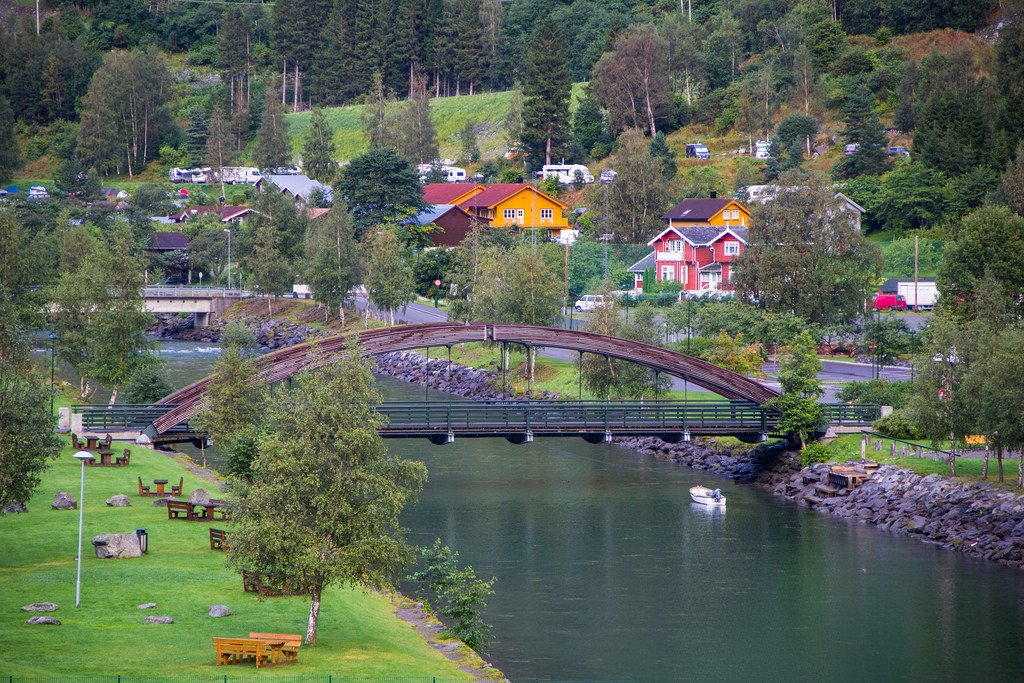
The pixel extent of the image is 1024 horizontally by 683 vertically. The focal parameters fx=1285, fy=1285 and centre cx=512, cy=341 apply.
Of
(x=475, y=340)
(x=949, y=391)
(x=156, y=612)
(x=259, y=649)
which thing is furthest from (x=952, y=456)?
(x=156, y=612)

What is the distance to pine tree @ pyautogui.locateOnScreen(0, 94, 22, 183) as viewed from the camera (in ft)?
492

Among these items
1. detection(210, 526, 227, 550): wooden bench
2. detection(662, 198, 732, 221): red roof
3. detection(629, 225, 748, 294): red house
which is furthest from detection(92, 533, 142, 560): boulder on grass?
detection(662, 198, 732, 221): red roof

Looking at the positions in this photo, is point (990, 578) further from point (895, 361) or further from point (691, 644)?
point (895, 361)

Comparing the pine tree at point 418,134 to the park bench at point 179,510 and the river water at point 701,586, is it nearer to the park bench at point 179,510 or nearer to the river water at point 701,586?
the river water at point 701,586

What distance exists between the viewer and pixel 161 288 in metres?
110

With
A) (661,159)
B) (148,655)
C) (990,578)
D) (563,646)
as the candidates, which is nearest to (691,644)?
(563,646)

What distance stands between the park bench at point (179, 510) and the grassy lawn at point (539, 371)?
30.7 m

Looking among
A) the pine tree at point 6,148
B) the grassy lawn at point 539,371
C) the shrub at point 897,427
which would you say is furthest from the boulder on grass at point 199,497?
the pine tree at point 6,148

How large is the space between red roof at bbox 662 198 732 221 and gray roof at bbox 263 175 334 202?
125 feet

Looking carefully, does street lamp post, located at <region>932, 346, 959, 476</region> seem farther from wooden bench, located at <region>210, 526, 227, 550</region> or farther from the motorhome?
the motorhome

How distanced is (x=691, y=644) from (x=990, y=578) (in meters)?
12.6

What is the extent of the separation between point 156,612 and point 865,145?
99.1 m

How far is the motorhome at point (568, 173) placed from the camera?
134 meters

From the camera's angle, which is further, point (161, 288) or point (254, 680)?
point (161, 288)
